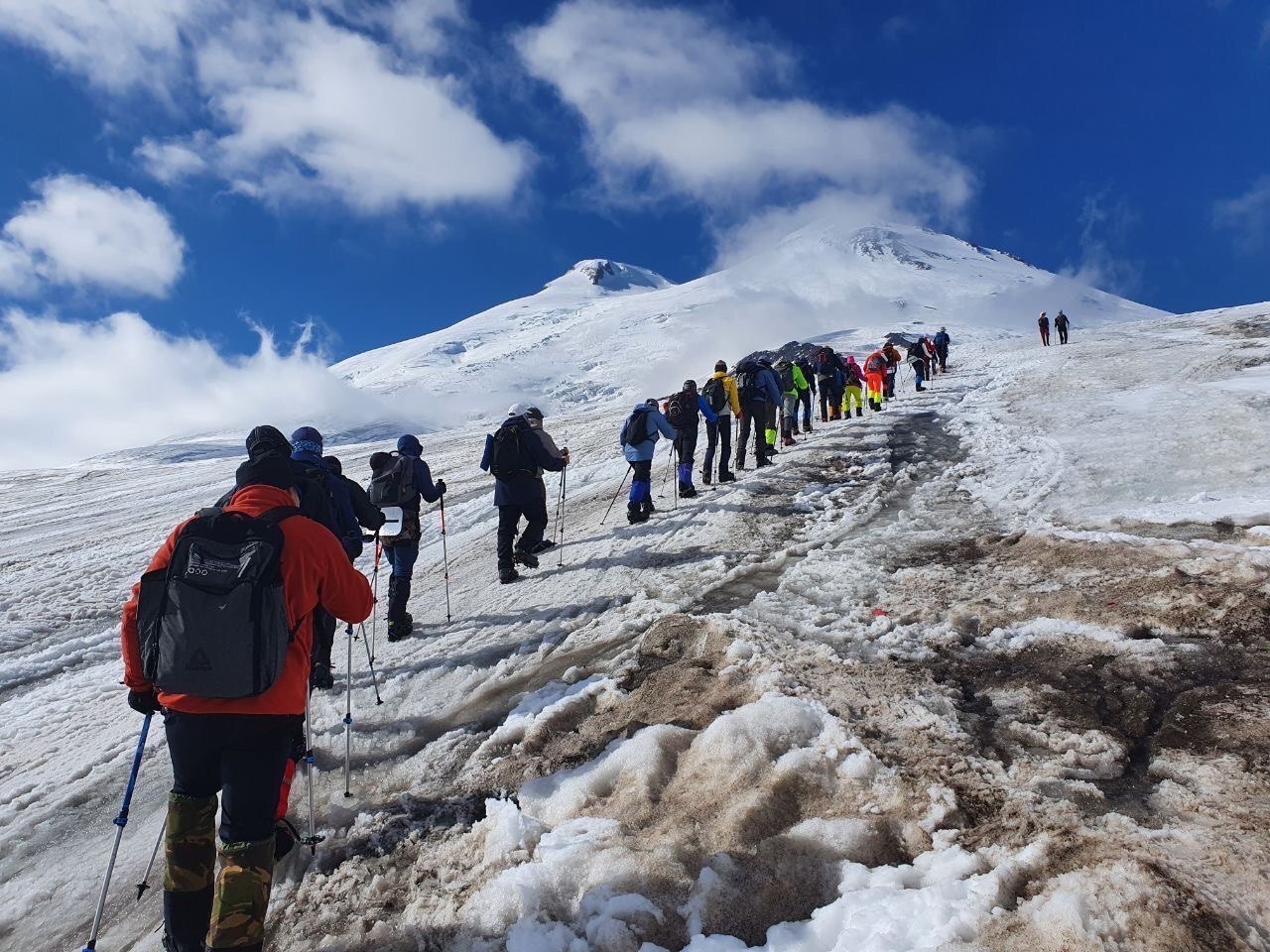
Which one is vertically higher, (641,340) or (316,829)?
(641,340)

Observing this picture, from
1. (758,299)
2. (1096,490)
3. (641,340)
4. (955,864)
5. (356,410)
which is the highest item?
(758,299)

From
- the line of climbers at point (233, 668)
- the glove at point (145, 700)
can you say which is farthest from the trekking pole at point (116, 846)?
the line of climbers at point (233, 668)

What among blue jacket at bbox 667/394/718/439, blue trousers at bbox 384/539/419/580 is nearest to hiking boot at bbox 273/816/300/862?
blue trousers at bbox 384/539/419/580

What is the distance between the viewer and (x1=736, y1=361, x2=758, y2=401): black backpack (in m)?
13.0

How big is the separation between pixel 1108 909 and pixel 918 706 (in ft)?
6.08

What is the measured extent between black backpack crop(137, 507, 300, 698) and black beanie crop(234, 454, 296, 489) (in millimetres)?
381

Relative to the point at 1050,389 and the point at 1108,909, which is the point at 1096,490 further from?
the point at 1050,389

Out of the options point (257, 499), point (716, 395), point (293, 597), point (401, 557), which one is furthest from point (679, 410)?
point (293, 597)

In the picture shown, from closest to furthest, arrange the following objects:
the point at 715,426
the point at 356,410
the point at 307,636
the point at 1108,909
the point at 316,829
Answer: the point at 1108,909 → the point at 307,636 → the point at 316,829 → the point at 715,426 → the point at 356,410

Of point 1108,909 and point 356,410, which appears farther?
point 356,410

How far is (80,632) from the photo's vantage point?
9625mm

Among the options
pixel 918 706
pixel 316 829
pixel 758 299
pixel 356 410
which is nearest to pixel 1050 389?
pixel 918 706

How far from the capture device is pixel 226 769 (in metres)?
2.96

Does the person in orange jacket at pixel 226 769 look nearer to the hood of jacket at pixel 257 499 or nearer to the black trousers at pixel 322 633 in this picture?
the hood of jacket at pixel 257 499
